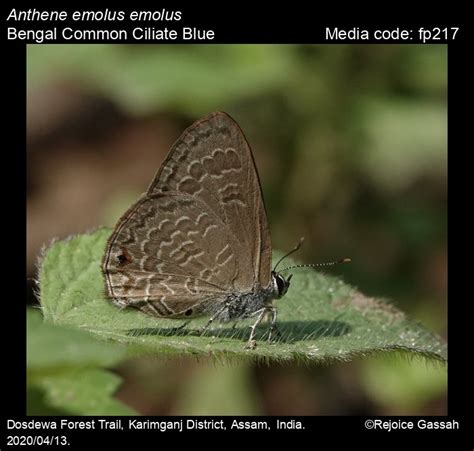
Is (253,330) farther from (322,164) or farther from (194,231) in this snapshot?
(322,164)

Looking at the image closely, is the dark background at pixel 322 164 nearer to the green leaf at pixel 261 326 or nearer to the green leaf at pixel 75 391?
the green leaf at pixel 261 326

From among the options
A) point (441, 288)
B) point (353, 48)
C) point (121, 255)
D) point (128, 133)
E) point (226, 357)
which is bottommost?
point (226, 357)

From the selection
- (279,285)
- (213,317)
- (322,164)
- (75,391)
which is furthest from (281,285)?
(322,164)

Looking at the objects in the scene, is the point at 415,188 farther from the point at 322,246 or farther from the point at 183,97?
the point at 183,97

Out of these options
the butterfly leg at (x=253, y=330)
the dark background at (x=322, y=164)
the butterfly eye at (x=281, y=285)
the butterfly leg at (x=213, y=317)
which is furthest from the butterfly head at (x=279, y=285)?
the dark background at (x=322, y=164)

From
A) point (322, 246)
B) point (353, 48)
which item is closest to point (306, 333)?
point (322, 246)

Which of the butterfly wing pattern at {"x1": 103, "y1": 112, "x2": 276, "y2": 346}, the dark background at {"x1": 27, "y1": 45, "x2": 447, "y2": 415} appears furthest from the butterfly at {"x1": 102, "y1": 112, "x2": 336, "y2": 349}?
the dark background at {"x1": 27, "y1": 45, "x2": 447, "y2": 415}
